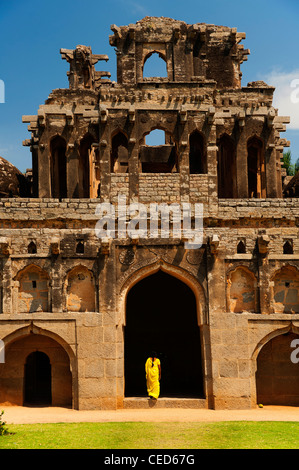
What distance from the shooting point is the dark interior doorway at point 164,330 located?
2377 centimetres

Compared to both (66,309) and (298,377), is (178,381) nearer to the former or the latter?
(298,377)

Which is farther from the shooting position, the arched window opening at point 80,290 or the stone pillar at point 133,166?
the stone pillar at point 133,166

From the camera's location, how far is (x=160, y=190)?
21438 mm

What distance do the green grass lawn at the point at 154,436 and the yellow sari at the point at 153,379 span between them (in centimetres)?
272

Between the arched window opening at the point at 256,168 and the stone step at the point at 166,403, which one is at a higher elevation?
the arched window opening at the point at 256,168

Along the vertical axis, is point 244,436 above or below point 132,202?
below

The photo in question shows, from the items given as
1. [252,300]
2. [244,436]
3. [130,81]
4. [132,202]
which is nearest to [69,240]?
[132,202]

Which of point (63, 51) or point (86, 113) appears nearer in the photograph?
point (86, 113)

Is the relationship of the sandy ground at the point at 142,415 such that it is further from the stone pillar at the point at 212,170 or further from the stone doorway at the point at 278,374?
the stone pillar at the point at 212,170

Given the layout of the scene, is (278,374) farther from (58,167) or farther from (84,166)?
(58,167)

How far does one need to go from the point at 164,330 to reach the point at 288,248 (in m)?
7.28

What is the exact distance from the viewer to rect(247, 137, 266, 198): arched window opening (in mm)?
24053

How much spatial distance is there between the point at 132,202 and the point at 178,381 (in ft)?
22.7

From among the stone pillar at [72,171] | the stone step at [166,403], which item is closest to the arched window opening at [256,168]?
the stone pillar at [72,171]
